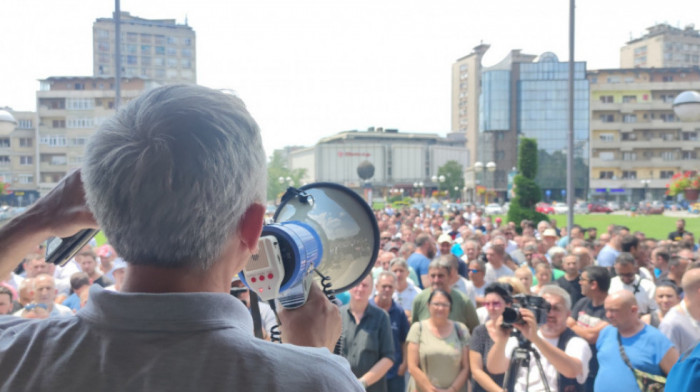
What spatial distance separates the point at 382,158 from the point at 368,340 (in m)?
108

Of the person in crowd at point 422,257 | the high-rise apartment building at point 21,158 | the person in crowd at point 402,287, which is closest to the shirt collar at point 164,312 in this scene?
the person in crowd at point 402,287

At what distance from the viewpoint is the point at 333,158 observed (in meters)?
111

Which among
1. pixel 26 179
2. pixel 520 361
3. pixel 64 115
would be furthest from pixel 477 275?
pixel 26 179

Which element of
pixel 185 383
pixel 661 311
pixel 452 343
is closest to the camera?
pixel 185 383

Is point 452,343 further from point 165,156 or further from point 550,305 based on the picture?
point 165,156

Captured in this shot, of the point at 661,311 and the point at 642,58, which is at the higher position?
the point at 642,58

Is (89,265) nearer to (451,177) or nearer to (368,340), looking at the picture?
(368,340)

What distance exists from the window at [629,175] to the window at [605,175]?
1.76m

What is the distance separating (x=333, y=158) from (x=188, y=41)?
1271 inches

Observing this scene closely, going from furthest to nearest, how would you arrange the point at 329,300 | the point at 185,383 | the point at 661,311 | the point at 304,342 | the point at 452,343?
the point at 661,311 → the point at 452,343 → the point at 329,300 → the point at 304,342 → the point at 185,383

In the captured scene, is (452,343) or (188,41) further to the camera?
(188,41)

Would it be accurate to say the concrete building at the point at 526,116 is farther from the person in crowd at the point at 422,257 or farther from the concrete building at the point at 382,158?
the person in crowd at the point at 422,257

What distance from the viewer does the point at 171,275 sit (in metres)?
1.16

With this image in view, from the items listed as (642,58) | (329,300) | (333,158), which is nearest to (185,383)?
(329,300)
